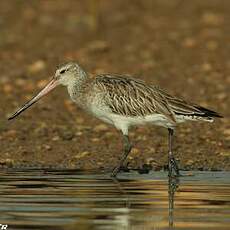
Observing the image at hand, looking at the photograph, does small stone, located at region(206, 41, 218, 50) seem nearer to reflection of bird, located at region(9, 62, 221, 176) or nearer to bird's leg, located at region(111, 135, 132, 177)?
reflection of bird, located at region(9, 62, 221, 176)

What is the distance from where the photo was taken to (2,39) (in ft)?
90.9

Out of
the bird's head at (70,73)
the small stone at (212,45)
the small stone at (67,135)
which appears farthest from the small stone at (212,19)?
the bird's head at (70,73)

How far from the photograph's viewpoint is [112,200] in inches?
514

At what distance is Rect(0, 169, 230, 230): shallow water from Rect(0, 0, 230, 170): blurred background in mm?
1298

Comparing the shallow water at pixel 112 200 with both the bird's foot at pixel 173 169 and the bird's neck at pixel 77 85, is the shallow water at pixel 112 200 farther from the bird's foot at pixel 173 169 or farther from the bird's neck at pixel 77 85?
the bird's neck at pixel 77 85

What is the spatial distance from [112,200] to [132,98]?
11.5ft

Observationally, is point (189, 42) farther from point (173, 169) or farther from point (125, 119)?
point (173, 169)

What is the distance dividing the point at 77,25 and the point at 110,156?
40.4 feet

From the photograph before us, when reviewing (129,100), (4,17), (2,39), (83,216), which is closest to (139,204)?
(83,216)

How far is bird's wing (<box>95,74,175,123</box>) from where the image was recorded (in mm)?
16188

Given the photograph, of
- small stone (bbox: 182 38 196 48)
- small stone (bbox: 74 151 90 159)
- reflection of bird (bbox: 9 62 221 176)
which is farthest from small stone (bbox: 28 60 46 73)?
reflection of bird (bbox: 9 62 221 176)

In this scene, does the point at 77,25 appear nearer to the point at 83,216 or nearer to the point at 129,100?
the point at 129,100

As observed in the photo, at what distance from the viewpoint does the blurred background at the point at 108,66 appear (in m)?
17.5

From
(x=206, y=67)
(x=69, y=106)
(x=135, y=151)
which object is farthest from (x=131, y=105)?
(x=206, y=67)
